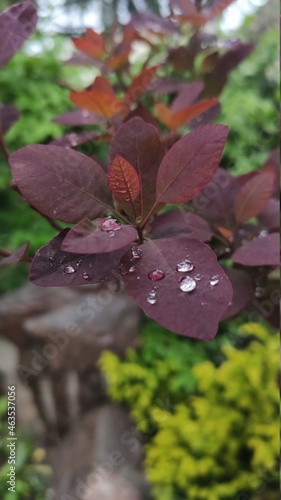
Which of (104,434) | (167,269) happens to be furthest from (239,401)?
(167,269)

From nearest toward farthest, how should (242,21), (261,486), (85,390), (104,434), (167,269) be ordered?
(167,269) < (261,486) < (104,434) < (85,390) < (242,21)

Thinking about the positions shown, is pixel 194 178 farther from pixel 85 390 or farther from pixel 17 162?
pixel 85 390

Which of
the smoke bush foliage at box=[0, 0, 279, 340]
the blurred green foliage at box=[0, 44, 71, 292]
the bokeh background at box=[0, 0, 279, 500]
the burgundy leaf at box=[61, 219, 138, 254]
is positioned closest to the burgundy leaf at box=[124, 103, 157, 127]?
the smoke bush foliage at box=[0, 0, 279, 340]

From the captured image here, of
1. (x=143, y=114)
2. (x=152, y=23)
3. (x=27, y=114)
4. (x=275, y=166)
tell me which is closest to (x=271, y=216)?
(x=275, y=166)

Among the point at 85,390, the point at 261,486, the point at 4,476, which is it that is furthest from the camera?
the point at 85,390

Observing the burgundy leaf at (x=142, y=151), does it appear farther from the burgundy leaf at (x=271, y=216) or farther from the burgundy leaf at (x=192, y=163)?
the burgundy leaf at (x=271, y=216)

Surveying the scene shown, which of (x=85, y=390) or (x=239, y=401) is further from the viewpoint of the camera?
(x=85, y=390)
